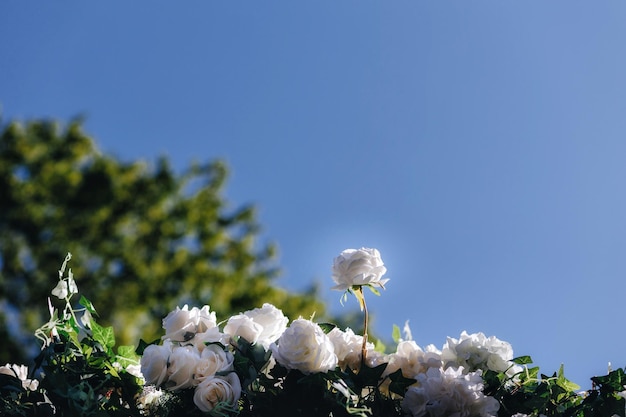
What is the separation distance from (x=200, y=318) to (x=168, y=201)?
11.7 meters

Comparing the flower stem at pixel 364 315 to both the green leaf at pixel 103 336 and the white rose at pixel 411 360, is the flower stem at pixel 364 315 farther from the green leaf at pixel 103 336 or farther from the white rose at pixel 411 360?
the green leaf at pixel 103 336

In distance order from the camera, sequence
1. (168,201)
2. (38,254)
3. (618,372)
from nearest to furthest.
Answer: (618,372), (38,254), (168,201)

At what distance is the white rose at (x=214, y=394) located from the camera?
5.05ft

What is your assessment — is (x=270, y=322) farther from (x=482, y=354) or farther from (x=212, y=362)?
(x=482, y=354)

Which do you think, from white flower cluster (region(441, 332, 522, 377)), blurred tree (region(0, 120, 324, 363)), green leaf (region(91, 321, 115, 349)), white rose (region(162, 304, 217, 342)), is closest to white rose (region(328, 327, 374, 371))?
white flower cluster (region(441, 332, 522, 377))

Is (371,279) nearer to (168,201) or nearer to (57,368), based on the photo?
(57,368)

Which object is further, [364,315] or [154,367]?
[364,315]

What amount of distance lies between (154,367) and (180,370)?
63 mm

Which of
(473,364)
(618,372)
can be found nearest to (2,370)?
(473,364)

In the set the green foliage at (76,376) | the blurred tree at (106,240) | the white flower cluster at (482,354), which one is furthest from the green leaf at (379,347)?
the blurred tree at (106,240)

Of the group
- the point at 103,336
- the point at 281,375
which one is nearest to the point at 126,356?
the point at 103,336

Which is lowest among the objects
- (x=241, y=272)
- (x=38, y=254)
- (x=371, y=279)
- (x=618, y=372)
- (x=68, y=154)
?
(x=618, y=372)

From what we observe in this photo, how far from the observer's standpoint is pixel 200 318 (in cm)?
181

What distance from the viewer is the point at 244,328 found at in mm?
1721
